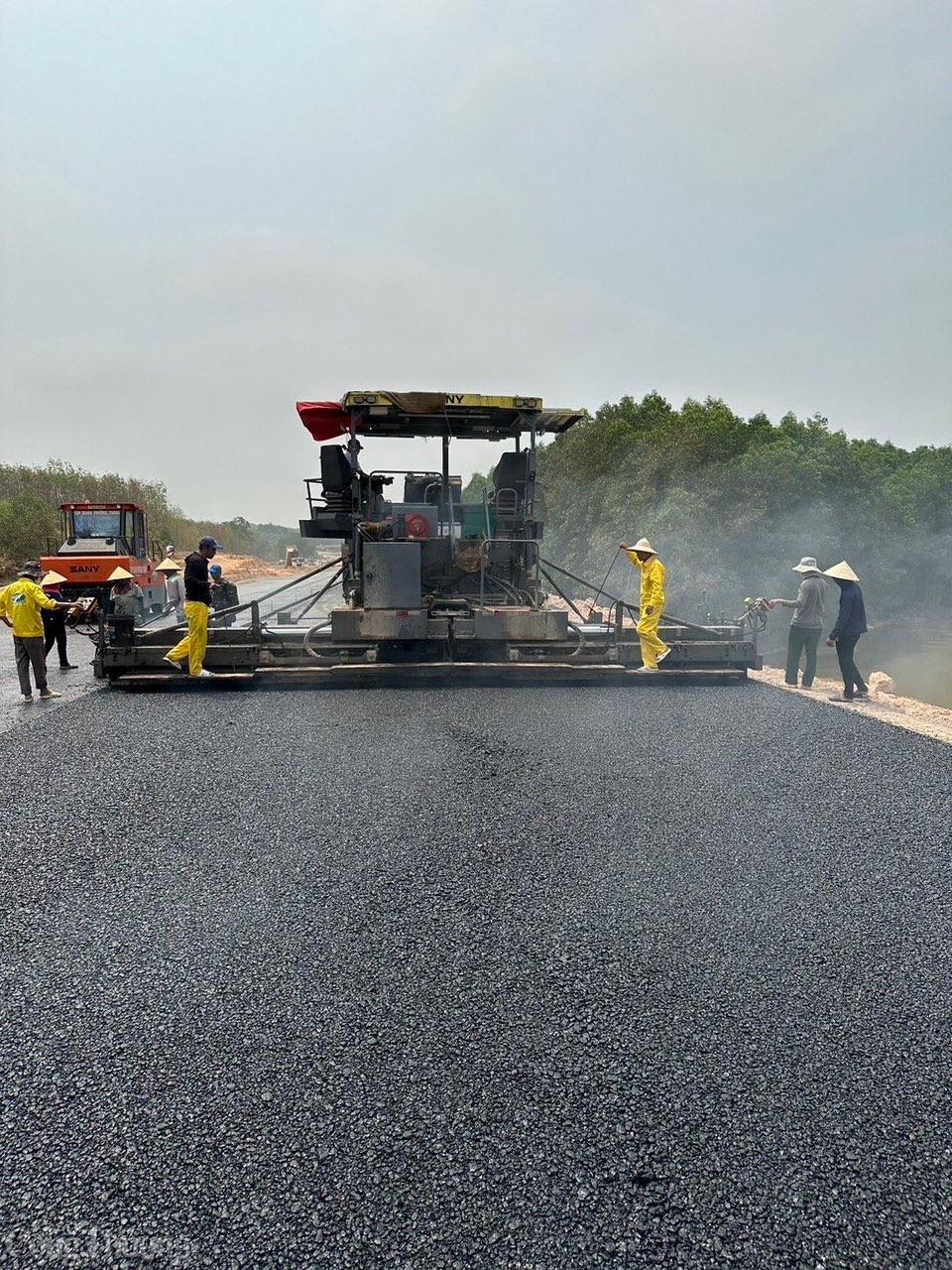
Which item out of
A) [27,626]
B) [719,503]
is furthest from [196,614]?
[719,503]

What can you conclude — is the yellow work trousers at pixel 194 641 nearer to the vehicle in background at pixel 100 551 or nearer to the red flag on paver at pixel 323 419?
the red flag on paver at pixel 323 419

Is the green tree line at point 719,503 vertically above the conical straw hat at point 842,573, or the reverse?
the green tree line at point 719,503

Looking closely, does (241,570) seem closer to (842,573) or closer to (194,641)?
(194,641)

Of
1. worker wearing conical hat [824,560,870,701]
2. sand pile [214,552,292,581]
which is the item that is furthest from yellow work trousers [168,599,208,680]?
sand pile [214,552,292,581]

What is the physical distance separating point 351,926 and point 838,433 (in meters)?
31.2

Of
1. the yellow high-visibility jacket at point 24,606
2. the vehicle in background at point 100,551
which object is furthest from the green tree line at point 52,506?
the yellow high-visibility jacket at point 24,606

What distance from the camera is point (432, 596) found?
27.8 feet

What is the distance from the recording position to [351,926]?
3.01 metres

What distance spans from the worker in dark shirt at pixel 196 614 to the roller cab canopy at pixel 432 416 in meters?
1.94

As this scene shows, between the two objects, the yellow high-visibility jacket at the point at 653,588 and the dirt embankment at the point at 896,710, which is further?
the yellow high-visibility jacket at the point at 653,588

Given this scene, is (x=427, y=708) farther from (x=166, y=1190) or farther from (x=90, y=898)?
(x=166, y=1190)

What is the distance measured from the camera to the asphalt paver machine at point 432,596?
7785mm

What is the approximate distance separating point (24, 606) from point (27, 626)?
0.22 meters

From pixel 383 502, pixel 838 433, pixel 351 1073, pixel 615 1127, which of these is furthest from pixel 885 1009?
pixel 838 433
